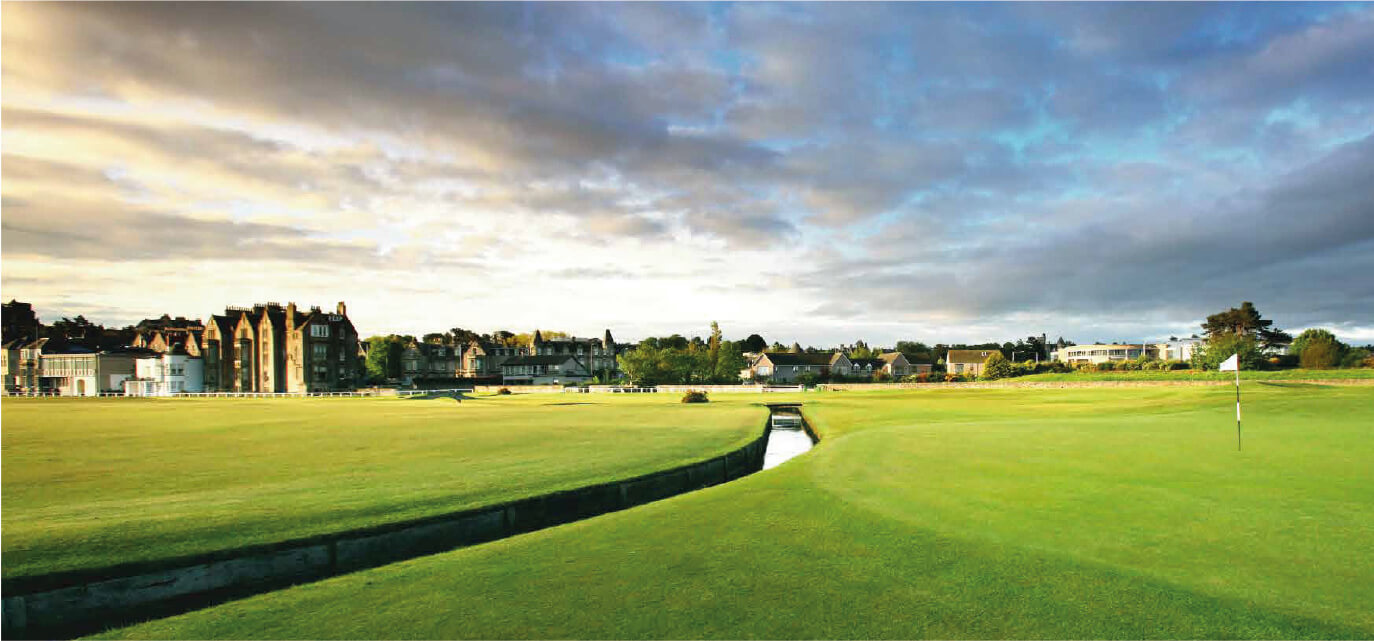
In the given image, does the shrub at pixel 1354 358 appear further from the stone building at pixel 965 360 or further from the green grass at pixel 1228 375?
the stone building at pixel 965 360

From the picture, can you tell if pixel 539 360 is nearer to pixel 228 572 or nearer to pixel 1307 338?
pixel 1307 338

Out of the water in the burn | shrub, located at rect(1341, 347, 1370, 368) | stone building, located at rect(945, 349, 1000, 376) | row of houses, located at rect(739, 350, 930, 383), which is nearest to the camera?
the water in the burn

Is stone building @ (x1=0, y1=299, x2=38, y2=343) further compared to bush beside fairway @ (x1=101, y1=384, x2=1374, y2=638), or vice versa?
stone building @ (x1=0, y1=299, x2=38, y2=343)

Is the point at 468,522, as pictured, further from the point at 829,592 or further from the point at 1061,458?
the point at 1061,458

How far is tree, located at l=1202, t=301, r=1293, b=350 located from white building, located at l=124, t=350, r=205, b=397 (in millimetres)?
146502

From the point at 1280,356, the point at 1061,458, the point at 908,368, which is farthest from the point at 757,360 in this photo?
the point at 1061,458

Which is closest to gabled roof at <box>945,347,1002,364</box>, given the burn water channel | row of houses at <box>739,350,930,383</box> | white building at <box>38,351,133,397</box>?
row of houses at <box>739,350,930,383</box>

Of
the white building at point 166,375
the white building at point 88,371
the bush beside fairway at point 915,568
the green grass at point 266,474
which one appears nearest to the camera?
the bush beside fairway at point 915,568

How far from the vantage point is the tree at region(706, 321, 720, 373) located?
10500cm

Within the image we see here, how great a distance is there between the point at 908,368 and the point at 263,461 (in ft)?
465

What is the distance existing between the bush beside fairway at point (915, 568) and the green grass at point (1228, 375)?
189 feet

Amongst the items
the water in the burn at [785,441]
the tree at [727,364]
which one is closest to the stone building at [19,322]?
the tree at [727,364]

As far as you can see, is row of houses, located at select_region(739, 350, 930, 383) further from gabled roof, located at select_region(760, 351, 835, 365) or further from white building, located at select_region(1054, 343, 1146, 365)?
white building, located at select_region(1054, 343, 1146, 365)

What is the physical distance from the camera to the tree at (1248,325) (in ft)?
→ 290
